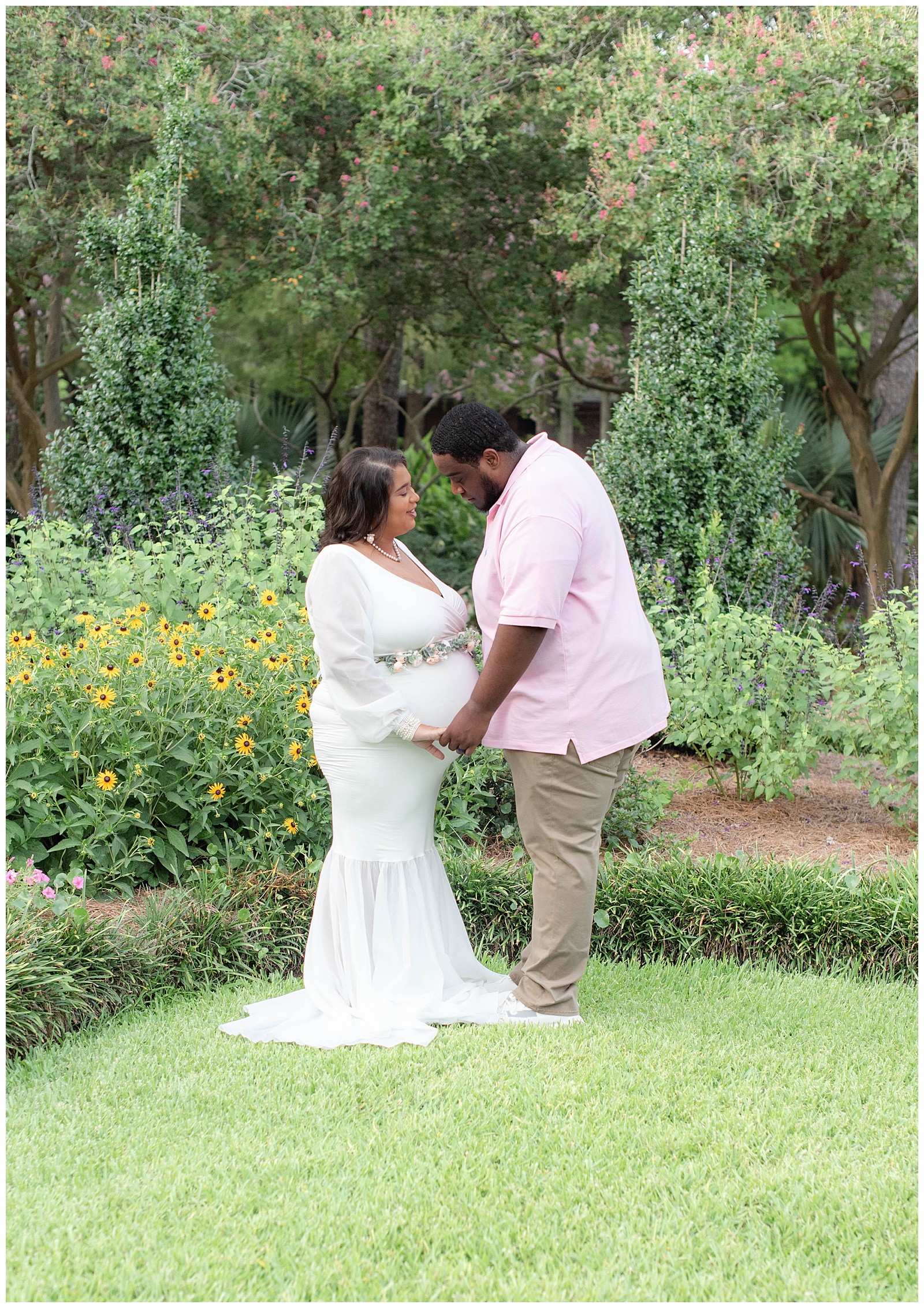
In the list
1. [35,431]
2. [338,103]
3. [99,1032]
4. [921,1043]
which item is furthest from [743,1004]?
[35,431]

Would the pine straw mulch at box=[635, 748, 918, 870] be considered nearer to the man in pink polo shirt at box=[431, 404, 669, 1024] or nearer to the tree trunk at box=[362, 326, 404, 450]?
the man in pink polo shirt at box=[431, 404, 669, 1024]

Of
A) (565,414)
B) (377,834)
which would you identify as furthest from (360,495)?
(565,414)

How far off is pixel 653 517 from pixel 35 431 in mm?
8588

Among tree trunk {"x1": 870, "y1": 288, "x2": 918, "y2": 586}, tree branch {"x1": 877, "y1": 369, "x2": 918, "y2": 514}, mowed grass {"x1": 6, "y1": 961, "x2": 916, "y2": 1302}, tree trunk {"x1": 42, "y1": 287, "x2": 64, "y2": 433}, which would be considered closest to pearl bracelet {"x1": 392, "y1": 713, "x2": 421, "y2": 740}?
mowed grass {"x1": 6, "y1": 961, "x2": 916, "y2": 1302}

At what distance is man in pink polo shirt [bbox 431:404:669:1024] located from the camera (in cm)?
335

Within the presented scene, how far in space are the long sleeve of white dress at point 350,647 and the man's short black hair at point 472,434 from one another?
0.46 meters

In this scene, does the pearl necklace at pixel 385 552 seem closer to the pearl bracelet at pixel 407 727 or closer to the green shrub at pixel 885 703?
the pearl bracelet at pixel 407 727

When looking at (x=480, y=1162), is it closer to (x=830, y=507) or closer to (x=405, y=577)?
(x=405, y=577)

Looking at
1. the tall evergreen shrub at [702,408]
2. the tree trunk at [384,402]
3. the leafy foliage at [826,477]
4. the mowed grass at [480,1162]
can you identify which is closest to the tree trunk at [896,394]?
the leafy foliage at [826,477]

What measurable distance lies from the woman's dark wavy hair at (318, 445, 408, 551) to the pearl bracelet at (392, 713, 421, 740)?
579 mm

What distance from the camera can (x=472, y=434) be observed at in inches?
134

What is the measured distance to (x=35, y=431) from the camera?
1331cm

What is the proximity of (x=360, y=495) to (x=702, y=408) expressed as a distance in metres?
4.89

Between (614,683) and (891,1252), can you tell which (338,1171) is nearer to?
(891,1252)
